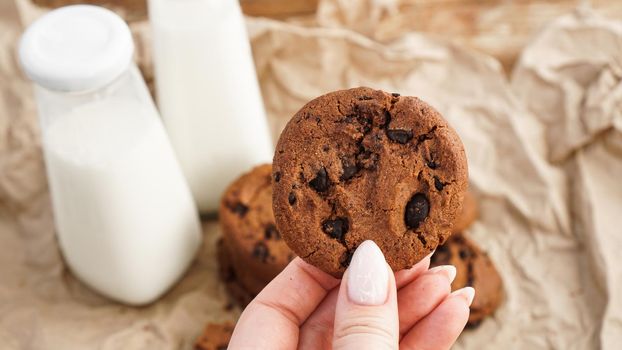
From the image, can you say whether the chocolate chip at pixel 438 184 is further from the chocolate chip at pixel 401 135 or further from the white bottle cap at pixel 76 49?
the white bottle cap at pixel 76 49

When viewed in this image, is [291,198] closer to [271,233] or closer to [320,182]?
[320,182]

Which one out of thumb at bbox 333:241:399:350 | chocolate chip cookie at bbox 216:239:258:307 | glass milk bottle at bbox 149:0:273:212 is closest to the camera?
thumb at bbox 333:241:399:350

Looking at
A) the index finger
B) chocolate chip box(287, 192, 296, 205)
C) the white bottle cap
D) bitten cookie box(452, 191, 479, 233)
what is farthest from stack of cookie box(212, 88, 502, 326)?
bitten cookie box(452, 191, 479, 233)

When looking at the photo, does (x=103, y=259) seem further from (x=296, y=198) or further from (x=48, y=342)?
(x=296, y=198)

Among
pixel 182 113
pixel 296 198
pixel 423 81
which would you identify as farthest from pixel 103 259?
pixel 423 81

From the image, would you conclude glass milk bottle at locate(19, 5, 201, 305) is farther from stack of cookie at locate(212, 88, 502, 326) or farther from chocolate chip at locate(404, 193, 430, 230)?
chocolate chip at locate(404, 193, 430, 230)

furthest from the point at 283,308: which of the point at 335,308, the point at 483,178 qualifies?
the point at 483,178
